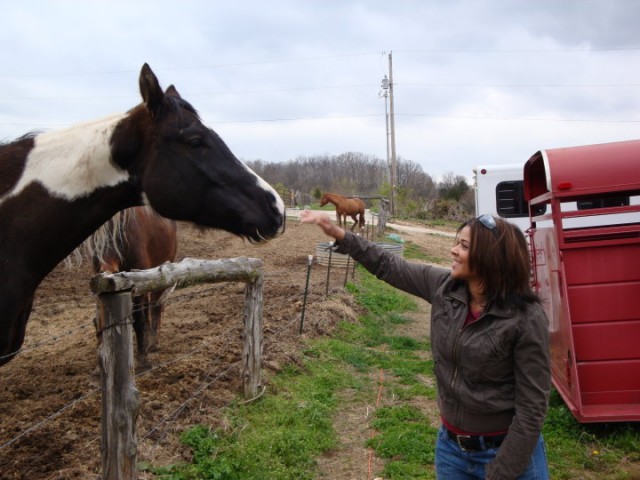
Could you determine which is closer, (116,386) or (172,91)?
(116,386)

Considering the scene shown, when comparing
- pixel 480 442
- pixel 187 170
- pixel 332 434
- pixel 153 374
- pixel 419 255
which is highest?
pixel 187 170

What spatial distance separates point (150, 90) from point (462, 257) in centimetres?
173

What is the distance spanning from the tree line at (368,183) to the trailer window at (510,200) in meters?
17.8

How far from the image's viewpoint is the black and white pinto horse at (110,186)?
264cm

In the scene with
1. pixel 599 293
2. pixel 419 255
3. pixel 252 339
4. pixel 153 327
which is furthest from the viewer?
pixel 419 255

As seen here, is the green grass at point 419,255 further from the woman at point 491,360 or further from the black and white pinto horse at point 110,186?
the woman at point 491,360

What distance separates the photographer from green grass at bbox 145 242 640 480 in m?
3.72

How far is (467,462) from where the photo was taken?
87.5 inches

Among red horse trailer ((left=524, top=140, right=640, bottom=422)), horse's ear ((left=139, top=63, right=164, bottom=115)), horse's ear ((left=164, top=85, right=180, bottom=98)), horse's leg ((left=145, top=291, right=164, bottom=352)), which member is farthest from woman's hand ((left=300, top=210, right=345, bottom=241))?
horse's leg ((left=145, top=291, right=164, bottom=352))

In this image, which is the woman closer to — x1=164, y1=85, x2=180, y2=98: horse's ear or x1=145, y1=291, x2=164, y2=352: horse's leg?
x1=164, y1=85, x2=180, y2=98: horse's ear

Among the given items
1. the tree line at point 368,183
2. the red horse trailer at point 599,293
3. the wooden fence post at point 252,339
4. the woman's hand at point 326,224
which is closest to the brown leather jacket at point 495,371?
the woman's hand at point 326,224

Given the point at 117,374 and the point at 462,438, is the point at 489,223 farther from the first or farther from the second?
the point at 117,374

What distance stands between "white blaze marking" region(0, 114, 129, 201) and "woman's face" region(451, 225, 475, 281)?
1.73 m

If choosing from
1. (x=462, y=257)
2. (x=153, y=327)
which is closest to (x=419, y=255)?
(x=153, y=327)
